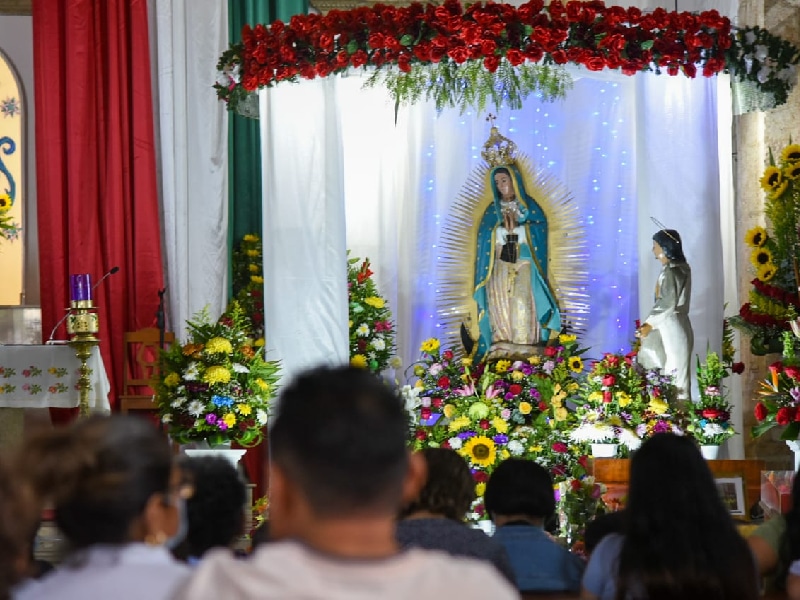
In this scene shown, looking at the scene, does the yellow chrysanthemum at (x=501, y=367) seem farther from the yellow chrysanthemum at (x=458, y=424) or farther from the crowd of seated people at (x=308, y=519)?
the crowd of seated people at (x=308, y=519)

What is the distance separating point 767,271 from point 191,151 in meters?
4.61

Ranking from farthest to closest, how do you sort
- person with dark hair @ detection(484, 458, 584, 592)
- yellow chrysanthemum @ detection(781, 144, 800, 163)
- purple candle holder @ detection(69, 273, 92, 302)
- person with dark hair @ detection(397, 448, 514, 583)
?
1. purple candle holder @ detection(69, 273, 92, 302)
2. yellow chrysanthemum @ detection(781, 144, 800, 163)
3. person with dark hair @ detection(484, 458, 584, 592)
4. person with dark hair @ detection(397, 448, 514, 583)

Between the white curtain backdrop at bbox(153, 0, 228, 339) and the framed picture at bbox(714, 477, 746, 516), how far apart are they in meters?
4.74

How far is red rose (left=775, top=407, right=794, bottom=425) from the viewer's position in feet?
20.8

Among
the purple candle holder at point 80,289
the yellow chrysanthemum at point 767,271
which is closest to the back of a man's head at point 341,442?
the yellow chrysanthemum at point 767,271

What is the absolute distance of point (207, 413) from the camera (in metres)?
7.44

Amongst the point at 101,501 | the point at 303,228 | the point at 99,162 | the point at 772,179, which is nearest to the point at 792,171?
the point at 772,179

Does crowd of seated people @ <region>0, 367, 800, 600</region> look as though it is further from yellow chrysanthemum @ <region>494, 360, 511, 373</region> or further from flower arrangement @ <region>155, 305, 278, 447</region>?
yellow chrysanthemum @ <region>494, 360, 511, 373</region>

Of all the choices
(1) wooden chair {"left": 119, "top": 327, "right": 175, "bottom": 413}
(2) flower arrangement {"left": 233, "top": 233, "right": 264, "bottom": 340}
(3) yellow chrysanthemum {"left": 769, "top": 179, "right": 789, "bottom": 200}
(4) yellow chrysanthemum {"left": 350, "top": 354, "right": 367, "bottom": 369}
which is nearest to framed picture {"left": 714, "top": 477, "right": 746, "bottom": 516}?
(3) yellow chrysanthemum {"left": 769, "top": 179, "right": 789, "bottom": 200}

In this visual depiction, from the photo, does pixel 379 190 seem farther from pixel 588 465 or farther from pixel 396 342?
pixel 588 465

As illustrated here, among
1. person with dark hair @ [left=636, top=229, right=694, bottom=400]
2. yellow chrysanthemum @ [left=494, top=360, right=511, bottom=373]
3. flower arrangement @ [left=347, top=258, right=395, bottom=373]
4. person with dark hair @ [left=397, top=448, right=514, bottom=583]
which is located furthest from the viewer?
flower arrangement @ [left=347, top=258, right=395, bottom=373]

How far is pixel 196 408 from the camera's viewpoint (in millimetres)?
7410

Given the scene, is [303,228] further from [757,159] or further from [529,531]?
[529,531]

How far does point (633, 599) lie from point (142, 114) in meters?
7.86
